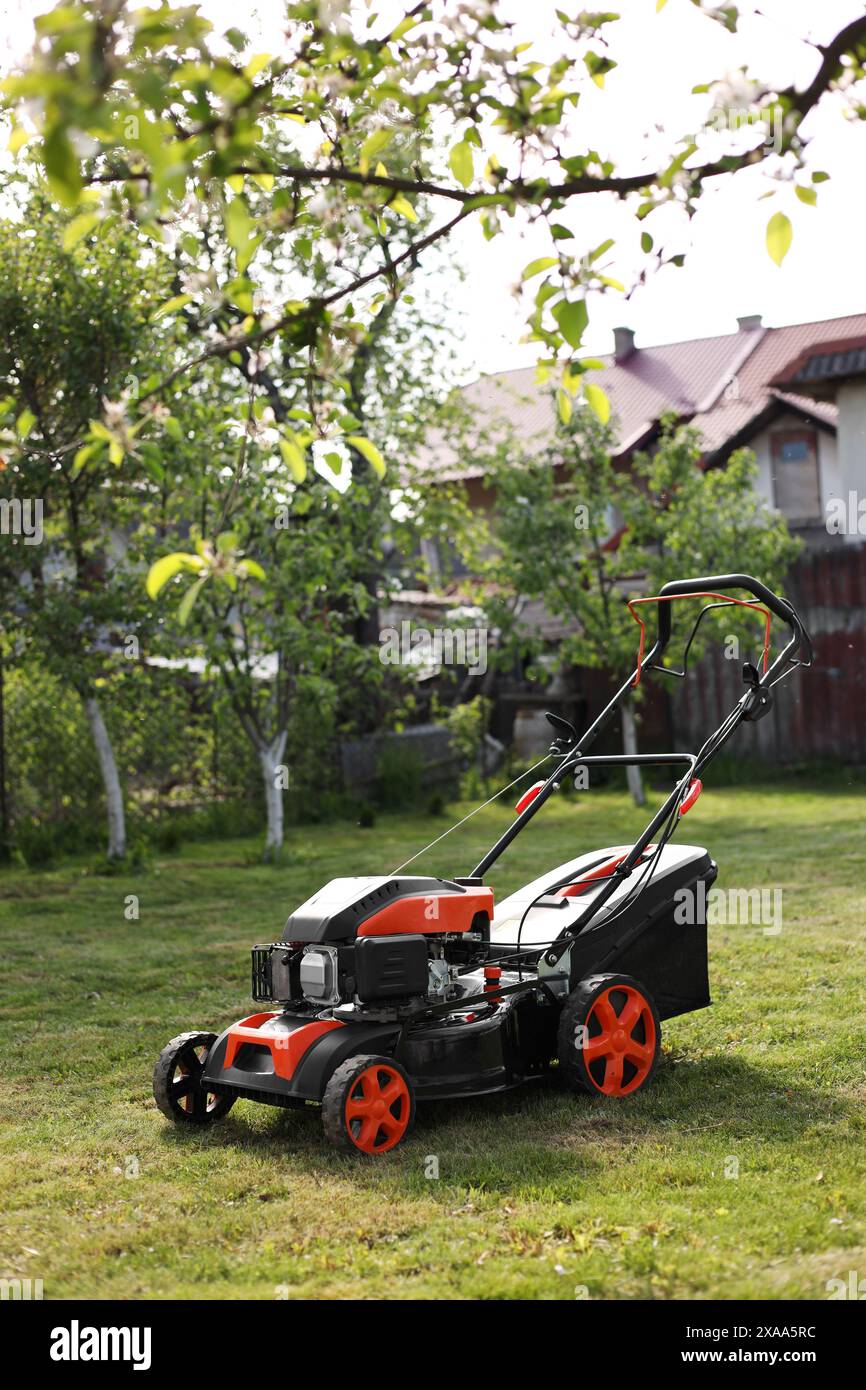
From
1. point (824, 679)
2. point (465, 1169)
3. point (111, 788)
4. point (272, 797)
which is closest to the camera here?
point (465, 1169)

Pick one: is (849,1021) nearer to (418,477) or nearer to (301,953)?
(301,953)

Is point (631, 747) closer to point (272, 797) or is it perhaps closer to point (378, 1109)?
point (272, 797)

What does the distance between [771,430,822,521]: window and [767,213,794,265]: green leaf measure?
20.2 meters

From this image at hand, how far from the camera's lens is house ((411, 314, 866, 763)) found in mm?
15211

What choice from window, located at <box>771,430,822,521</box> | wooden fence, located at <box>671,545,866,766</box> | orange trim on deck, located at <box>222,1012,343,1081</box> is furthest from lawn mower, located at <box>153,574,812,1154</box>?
window, located at <box>771,430,822,521</box>

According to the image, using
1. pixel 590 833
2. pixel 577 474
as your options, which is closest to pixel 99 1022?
pixel 590 833

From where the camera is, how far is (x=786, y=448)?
2261 centimetres

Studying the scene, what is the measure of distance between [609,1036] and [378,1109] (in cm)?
85

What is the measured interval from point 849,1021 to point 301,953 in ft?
7.52

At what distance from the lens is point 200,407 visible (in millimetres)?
9391

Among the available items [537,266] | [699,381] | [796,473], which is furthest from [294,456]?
[699,381]

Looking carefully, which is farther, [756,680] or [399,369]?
[399,369]

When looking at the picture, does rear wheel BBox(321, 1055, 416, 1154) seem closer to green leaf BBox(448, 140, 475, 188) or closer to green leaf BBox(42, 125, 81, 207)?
green leaf BBox(448, 140, 475, 188)

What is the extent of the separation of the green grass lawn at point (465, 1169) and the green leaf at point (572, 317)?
2.08 m
